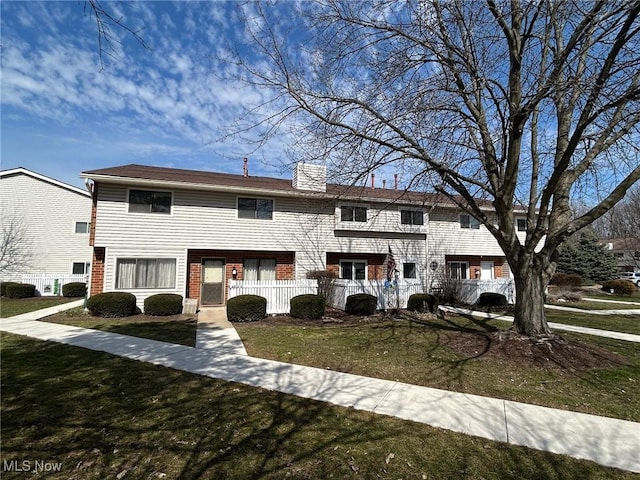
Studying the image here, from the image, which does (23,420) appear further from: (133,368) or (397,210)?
(397,210)

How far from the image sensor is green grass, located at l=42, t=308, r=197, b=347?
30.5ft

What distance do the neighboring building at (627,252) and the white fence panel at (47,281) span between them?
4617cm

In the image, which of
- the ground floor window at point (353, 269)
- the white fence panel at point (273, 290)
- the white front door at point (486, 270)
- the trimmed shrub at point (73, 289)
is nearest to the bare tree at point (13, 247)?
the trimmed shrub at point (73, 289)

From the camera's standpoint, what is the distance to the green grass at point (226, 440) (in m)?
3.29

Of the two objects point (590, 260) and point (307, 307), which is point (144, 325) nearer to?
point (307, 307)

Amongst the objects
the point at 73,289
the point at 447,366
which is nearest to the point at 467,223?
the point at 447,366

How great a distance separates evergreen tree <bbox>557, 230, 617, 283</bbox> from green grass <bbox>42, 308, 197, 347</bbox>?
112ft

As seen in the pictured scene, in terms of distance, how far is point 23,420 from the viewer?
4.10m

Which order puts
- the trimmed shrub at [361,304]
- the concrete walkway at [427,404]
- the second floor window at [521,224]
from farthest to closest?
1. the second floor window at [521,224]
2. the trimmed shrub at [361,304]
3. the concrete walkway at [427,404]

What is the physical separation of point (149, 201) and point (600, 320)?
17836 mm

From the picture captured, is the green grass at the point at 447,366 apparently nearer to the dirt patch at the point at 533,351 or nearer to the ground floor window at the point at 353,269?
the dirt patch at the point at 533,351

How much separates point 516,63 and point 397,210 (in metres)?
11.6

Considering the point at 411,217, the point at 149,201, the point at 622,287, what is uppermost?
the point at 411,217

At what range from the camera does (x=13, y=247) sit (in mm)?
21141
